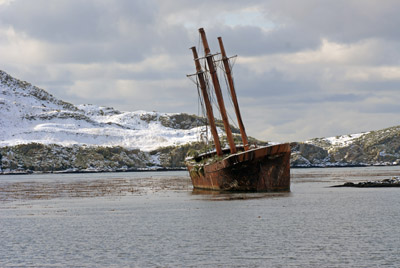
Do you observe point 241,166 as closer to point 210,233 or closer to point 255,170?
point 255,170

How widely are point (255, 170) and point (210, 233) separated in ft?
103

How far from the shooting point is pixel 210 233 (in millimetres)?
46281

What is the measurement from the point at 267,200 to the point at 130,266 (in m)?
35.5

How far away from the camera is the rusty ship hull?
75438 mm

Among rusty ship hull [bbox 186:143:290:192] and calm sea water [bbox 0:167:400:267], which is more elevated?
rusty ship hull [bbox 186:143:290:192]

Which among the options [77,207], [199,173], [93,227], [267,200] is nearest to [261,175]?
[267,200]

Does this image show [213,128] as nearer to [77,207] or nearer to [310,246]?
[77,207]

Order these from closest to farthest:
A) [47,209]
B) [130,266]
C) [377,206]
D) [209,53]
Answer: [130,266] < [377,206] < [47,209] < [209,53]

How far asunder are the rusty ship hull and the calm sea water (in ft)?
14.0

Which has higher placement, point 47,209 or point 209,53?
point 209,53

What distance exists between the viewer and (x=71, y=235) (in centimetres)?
4712

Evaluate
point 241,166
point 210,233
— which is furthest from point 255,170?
point 210,233

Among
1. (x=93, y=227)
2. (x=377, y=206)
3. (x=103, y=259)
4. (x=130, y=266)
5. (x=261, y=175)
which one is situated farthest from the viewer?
(x=261, y=175)

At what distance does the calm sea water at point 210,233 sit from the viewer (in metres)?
36.1
